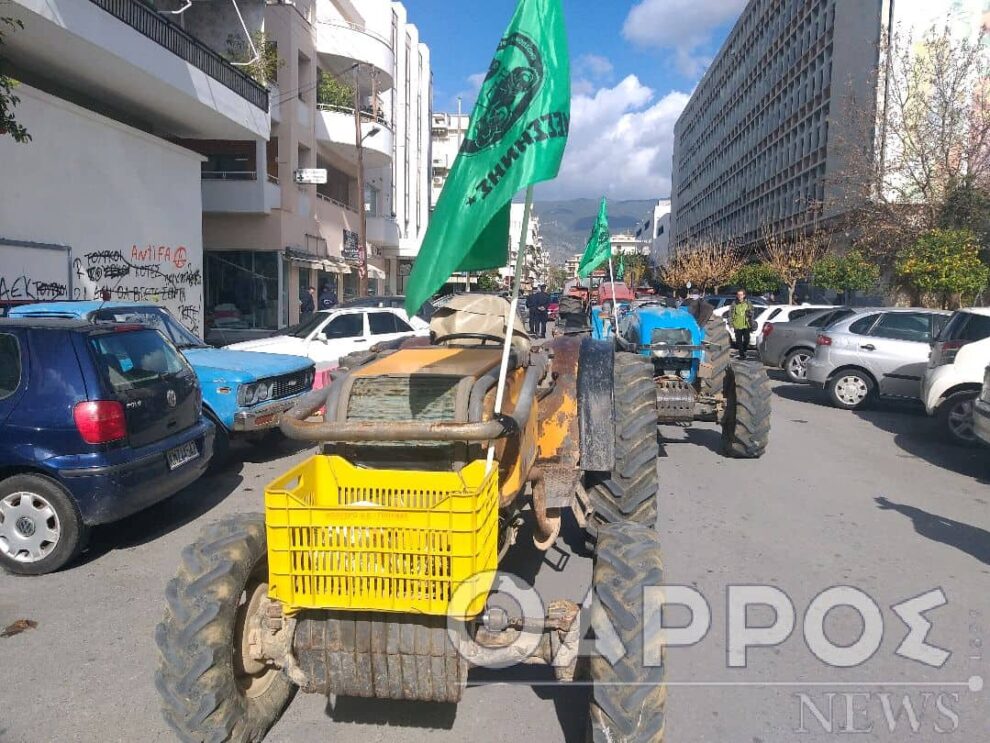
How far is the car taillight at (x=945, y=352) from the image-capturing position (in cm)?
938

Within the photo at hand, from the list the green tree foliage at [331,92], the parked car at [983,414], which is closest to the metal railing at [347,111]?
the green tree foliage at [331,92]

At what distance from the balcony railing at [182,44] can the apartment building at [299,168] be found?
3116 mm

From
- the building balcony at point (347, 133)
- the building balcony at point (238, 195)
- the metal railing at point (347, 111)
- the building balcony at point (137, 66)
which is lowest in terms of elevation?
the building balcony at point (238, 195)

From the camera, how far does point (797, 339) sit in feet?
50.1

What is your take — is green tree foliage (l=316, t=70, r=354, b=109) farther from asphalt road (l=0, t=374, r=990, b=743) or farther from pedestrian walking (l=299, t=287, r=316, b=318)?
asphalt road (l=0, t=374, r=990, b=743)

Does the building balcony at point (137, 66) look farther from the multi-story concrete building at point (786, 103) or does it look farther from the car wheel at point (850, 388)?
the multi-story concrete building at point (786, 103)

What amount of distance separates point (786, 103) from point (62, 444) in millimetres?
46531

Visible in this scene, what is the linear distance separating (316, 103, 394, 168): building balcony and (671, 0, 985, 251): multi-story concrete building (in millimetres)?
16207

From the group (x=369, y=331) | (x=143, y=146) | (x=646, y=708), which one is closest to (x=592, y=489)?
(x=646, y=708)

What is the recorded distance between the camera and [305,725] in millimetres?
3371

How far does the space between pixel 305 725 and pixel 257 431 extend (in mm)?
5048

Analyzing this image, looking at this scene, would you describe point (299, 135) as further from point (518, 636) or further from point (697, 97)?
point (697, 97)

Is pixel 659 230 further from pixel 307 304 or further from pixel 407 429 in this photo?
pixel 407 429

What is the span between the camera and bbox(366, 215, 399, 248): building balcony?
33.6 m
